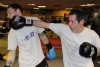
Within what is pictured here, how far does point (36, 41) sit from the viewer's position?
7.16 feet

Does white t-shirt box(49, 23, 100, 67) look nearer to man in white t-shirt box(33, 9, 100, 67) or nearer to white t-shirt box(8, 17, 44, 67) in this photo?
man in white t-shirt box(33, 9, 100, 67)

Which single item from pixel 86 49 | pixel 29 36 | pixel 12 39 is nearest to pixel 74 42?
pixel 86 49

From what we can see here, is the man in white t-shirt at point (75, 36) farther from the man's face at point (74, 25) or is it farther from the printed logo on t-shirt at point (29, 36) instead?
the printed logo on t-shirt at point (29, 36)

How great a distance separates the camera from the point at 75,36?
74.9 inches

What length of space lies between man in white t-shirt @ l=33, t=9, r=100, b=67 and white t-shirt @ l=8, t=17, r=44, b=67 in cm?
19

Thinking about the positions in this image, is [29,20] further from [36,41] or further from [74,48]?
[74,48]

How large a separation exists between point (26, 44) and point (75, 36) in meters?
0.64

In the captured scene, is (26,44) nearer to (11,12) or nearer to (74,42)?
(11,12)

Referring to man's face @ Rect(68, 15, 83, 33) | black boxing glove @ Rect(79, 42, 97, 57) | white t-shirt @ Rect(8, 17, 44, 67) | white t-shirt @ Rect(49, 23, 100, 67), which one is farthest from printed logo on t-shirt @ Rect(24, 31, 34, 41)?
black boxing glove @ Rect(79, 42, 97, 57)

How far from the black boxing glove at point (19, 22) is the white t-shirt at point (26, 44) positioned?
153 mm

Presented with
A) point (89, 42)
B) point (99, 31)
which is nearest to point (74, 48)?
point (89, 42)

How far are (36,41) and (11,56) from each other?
0.38 metres

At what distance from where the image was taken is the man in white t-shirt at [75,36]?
6.12ft

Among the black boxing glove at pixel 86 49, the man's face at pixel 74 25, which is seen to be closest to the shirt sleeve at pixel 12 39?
the man's face at pixel 74 25
